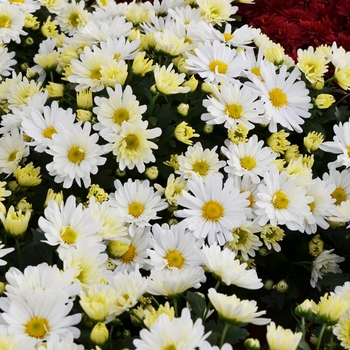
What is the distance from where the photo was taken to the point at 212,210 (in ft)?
4.24

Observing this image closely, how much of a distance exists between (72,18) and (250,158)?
0.95 m

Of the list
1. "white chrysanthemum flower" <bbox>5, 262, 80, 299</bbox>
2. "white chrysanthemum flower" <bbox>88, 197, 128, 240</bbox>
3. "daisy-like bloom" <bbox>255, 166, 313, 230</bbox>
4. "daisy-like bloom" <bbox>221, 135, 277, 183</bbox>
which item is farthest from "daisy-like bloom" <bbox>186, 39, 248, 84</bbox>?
"white chrysanthemum flower" <bbox>5, 262, 80, 299</bbox>

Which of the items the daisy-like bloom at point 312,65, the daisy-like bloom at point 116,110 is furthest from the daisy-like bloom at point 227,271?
the daisy-like bloom at point 312,65

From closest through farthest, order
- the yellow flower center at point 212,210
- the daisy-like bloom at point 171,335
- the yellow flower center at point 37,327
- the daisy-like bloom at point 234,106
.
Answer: the daisy-like bloom at point 171,335, the yellow flower center at point 37,327, the yellow flower center at point 212,210, the daisy-like bloom at point 234,106

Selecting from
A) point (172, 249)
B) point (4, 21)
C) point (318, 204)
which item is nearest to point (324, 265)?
point (318, 204)

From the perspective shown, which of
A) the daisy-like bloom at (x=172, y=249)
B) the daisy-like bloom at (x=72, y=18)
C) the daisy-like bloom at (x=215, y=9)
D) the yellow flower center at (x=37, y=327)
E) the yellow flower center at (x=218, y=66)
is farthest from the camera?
the daisy-like bloom at (x=72, y=18)

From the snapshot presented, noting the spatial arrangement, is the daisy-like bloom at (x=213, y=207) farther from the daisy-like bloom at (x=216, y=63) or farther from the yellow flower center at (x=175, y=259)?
the daisy-like bloom at (x=216, y=63)

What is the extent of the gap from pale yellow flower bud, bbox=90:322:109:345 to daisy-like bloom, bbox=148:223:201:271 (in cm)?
26

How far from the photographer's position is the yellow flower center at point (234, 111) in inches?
55.1

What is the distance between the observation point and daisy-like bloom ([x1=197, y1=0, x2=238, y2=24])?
1754 millimetres

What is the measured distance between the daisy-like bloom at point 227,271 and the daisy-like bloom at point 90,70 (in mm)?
627

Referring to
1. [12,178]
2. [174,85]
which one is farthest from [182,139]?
[12,178]

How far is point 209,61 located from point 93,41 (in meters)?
0.37

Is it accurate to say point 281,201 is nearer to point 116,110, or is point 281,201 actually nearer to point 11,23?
point 116,110
